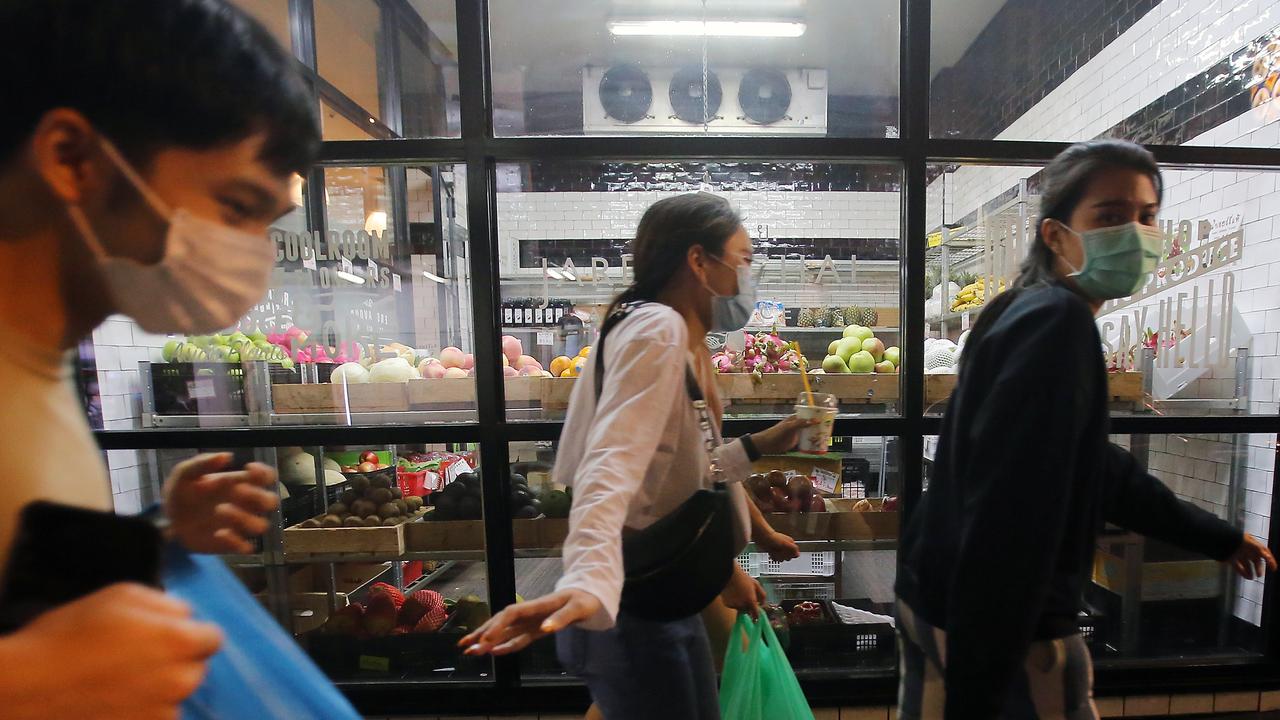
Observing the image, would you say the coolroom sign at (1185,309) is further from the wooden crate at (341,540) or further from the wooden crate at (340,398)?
the wooden crate at (341,540)

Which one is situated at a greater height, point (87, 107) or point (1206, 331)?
point (87, 107)

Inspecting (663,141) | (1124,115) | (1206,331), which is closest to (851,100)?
(663,141)

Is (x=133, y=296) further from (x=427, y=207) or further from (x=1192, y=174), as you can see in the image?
(x=1192, y=174)

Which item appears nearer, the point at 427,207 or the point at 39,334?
the point at 39,334

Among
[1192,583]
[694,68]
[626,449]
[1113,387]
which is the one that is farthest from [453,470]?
[1192,583]

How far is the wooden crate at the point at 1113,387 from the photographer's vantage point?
2.08 meters

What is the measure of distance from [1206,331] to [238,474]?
3.22 m

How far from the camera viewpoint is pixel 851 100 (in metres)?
2.19

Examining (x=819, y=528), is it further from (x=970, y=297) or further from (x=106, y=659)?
(x=106, y=659)

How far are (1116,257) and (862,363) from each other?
1.15 meters

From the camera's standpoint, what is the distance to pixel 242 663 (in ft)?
1.30

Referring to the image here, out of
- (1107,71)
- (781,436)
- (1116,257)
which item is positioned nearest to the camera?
(1116,257)

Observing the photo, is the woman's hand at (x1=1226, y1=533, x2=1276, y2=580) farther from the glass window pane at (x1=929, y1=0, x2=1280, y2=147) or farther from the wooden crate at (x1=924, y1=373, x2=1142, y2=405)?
the glass window pane at (x1=929, y1=0, x2=1280, y2=147)

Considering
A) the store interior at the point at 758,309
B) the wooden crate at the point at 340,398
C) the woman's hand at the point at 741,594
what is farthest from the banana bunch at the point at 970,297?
the wooden crate at the point at 340,398
